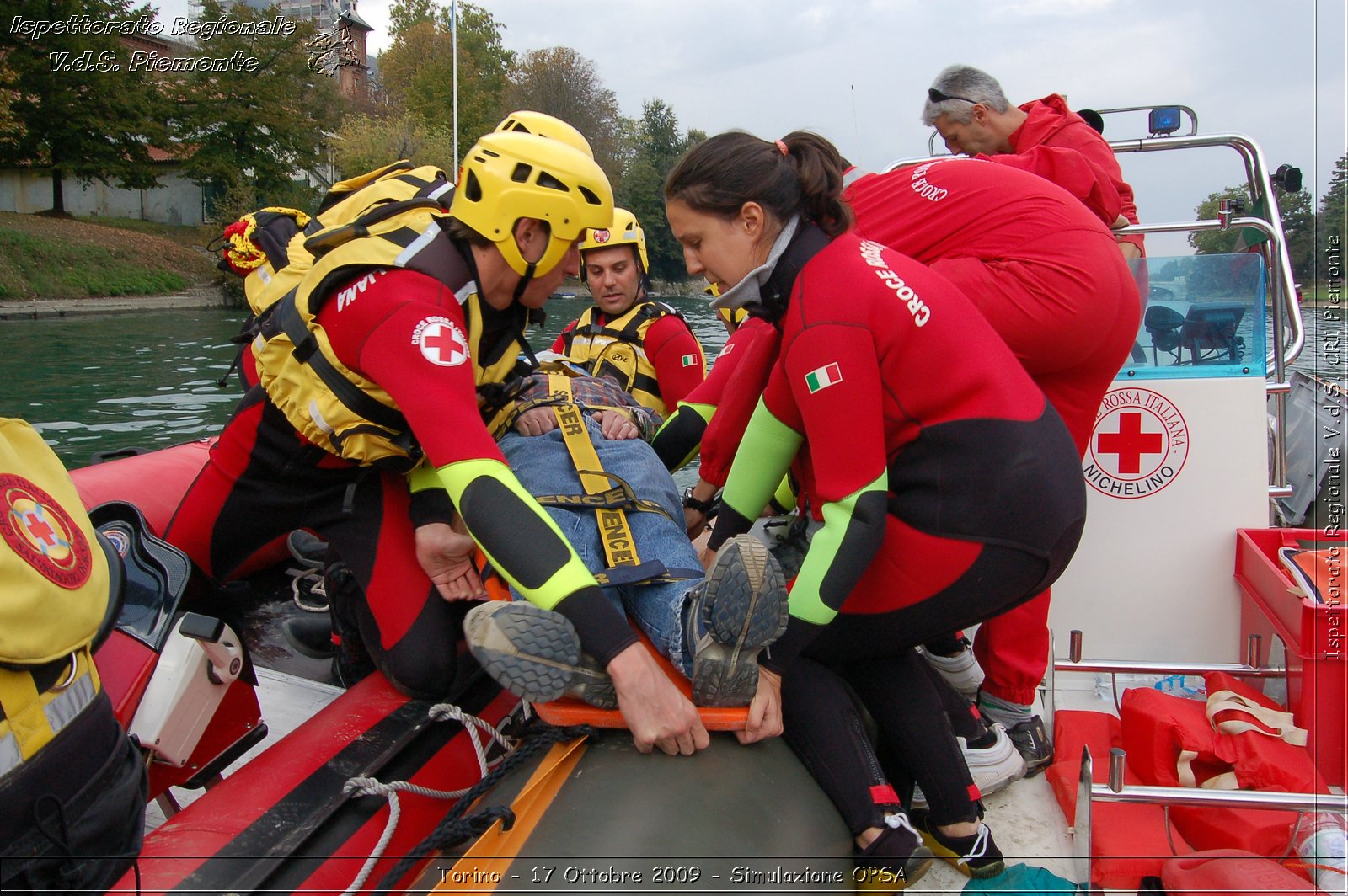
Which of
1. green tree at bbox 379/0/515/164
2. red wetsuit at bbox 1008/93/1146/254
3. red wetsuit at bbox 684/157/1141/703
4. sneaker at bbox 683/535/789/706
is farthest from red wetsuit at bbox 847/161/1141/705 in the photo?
green tree at bbox 379/0/515/164

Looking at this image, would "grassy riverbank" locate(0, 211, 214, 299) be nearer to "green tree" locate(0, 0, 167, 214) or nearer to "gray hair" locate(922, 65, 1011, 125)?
"green tree" locate(0, 0, 167, 214)

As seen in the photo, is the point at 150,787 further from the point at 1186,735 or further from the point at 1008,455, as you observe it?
the point at 1186,735

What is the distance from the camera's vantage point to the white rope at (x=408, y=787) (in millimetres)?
1847

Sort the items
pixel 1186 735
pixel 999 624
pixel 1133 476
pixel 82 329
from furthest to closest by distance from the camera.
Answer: pixel 82 329 < pixel 1133 476 < pixel 999 624 < pixel 1186 735

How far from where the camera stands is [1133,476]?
341cm

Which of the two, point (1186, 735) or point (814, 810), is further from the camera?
point (1186, 735)

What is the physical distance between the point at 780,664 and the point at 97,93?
33.0 m

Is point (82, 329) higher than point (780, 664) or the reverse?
higher

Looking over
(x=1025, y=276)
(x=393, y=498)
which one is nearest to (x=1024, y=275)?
(x=1025, y=276)

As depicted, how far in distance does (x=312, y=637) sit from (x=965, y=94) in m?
3.36

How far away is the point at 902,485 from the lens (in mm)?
2092

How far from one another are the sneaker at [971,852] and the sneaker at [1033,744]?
54 cm

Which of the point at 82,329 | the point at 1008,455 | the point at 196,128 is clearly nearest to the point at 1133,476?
the point at 1008,455

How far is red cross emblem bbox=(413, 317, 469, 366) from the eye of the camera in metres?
2.18
